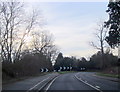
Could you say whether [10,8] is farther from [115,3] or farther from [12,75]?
[115,3]

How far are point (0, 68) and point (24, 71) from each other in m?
16.9

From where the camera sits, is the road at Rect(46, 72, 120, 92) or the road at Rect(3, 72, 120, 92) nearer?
the road at Rect(3, 72, 120, 92)

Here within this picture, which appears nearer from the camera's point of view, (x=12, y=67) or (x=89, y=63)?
(x=12, y=67)

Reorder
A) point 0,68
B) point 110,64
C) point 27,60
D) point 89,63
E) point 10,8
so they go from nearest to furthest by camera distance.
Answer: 1. point 0,68
2. point 10,8
3. point 27,60
4. point 110,64
5. point 89,63

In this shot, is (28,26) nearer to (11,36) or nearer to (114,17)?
(11,36)

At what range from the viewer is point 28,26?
58969 mm

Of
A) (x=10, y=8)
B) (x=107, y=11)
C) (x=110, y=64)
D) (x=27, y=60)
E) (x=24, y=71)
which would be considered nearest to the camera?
(x=107, y=11)

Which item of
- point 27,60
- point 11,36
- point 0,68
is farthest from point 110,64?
point 0,68

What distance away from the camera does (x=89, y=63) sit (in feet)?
449

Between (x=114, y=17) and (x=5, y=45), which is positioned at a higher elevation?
(x=114, y=17)

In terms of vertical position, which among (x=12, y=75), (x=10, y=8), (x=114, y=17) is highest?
(x=10, y=8)

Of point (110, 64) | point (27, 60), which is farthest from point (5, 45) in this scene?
point (110, 64)

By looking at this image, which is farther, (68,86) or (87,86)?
(68,86)

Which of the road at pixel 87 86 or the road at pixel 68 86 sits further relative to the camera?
the road at pixel 87 86
